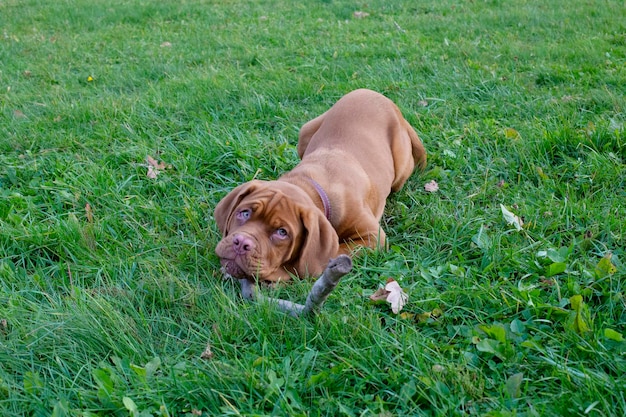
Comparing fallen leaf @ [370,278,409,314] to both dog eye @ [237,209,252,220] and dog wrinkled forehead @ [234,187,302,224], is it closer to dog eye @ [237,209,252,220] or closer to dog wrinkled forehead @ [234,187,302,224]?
dog wrinkled forehead @ [234,187,302,224]

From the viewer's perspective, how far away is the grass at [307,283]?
265 centimetres

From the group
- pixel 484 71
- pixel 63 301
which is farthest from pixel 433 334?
pixel 484 71

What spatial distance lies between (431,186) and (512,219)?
2.91 feet

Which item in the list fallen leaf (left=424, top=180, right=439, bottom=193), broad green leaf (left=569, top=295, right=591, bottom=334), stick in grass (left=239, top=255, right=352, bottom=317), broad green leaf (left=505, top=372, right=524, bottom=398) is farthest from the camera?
fallen leaf (left=424, top=180, right=439, bottom=193)

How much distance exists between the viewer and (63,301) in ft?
11.0

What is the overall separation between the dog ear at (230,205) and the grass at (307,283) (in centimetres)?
23

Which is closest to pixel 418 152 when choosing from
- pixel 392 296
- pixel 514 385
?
pixel 392 296

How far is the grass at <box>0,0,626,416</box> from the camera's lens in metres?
2.65

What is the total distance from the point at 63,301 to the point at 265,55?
500 centimetres

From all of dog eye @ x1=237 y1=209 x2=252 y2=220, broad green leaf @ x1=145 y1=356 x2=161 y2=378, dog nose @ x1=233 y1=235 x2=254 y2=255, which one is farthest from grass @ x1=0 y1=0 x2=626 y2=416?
dog eye @ x1=237 y1=209 x2=252 y2=220

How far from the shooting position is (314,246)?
355 centimetres

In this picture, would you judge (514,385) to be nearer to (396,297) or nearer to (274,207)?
(396,297)

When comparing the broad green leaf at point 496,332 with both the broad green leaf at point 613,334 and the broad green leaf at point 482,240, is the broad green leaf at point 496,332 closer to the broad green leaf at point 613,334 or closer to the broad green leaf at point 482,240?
the broad green leaf at point 613,334

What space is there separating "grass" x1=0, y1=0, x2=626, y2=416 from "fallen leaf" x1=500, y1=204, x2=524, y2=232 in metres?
0.05
